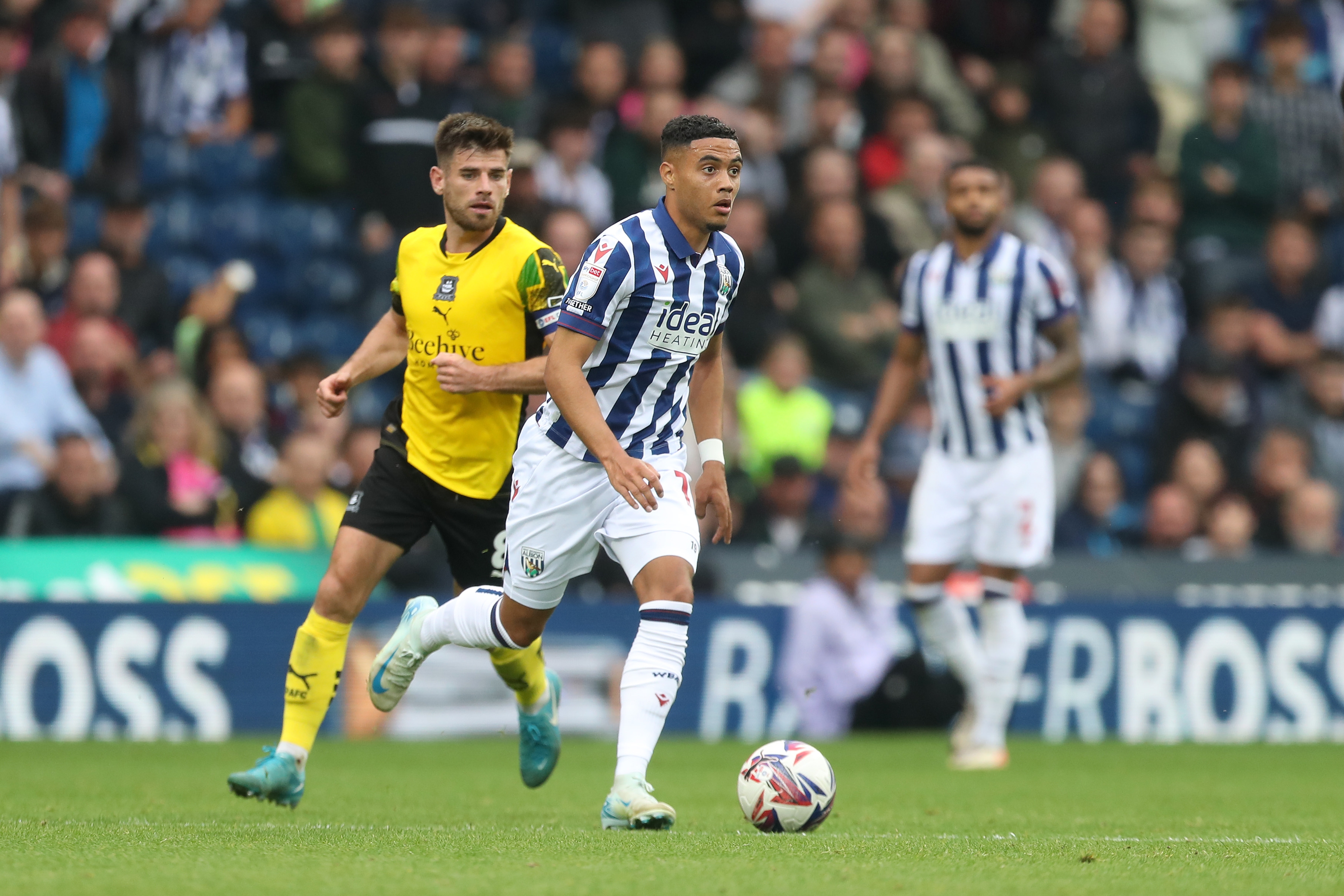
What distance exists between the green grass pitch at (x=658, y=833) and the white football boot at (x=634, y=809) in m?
0.09

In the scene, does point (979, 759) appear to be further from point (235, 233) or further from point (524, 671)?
point (235, 233)

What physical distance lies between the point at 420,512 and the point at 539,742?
43.9 inches

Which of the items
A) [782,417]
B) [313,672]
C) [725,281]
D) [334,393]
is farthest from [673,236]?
[782,417]

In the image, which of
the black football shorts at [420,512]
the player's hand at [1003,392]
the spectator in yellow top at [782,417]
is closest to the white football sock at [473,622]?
the black football shorts at [420,512]

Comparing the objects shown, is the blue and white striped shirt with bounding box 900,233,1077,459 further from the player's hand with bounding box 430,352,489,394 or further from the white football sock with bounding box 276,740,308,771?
the white football sock with bounding box 276,740,308,771

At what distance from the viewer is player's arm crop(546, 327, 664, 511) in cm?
621

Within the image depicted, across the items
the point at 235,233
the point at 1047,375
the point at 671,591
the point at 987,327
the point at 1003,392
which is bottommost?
the point at 671,591

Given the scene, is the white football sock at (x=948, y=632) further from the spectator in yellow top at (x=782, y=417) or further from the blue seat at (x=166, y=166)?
the blue seat at (x=166, y=166)

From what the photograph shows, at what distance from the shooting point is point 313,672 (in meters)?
7.23

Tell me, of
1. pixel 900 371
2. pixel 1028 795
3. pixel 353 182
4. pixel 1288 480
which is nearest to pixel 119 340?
pixel 353 182

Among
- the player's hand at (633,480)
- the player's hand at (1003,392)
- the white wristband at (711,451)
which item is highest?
the player's hand at (1003,392)

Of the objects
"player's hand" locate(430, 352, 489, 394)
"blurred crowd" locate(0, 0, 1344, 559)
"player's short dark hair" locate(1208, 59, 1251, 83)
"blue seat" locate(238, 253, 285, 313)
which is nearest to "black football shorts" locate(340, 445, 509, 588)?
"player's hand" locate(430, 352, 489, 394)

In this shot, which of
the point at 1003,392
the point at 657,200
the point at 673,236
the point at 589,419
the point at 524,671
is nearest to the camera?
the point at 589,419

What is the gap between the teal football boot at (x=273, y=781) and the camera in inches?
271
